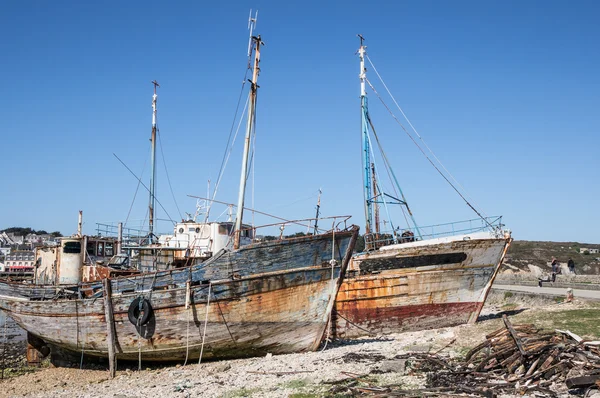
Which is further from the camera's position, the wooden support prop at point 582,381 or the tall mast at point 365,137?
the tall mast at point 365,137

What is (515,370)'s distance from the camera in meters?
10.1

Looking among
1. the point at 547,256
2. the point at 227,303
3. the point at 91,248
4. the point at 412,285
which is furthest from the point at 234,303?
the point at 547,256

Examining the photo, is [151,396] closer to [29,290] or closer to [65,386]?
[65,386]

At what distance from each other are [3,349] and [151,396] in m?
13.2

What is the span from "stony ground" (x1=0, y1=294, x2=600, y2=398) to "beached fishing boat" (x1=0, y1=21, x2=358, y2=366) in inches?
23.5

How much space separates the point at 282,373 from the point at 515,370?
5.36 metres

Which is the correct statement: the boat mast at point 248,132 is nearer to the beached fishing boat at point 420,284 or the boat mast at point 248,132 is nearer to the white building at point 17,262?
the beached fishing boat at point 420,284

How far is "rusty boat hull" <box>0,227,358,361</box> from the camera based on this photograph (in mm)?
14242

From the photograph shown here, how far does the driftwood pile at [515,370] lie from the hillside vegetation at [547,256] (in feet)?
130

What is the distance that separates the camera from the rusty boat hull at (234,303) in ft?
46.7

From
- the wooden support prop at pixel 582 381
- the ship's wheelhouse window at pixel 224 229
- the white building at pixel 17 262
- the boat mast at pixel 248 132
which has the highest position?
the boat mast at pixel 248 132

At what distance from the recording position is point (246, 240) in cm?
1912

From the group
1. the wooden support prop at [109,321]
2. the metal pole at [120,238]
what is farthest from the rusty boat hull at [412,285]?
the metal pole at [120,238]

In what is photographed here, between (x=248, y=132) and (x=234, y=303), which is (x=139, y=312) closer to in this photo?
(x=234, y=303)
